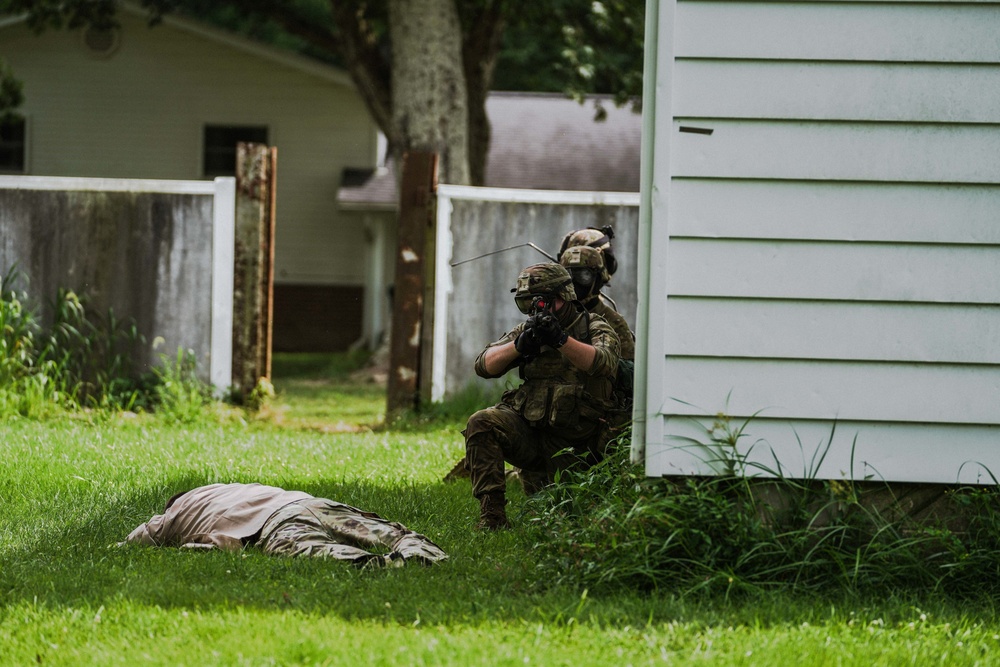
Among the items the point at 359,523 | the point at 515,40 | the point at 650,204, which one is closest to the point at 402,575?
the point at 359,523

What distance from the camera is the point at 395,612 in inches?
154

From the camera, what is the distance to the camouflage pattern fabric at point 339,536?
4602 millimetres

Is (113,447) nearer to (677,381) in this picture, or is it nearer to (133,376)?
(133,376)

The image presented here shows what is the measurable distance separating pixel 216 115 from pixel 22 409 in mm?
13496

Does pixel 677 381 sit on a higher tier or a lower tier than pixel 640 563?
higher

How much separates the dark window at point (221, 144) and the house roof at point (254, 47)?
1.39 m

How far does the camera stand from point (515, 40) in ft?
100

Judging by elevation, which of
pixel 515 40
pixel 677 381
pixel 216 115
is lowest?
pixel 677 381

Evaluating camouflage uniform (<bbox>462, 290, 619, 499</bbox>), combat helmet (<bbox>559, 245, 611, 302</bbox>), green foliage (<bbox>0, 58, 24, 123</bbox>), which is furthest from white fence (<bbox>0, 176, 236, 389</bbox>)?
green foliage (<bbox>0, 58, 24, 123</bbox>)

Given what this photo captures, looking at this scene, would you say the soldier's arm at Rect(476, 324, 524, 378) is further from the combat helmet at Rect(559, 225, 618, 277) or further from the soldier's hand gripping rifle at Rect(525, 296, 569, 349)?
the combat helmet at Rect(559, 225, 618, 277)

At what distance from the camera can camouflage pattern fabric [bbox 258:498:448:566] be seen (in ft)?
15.1

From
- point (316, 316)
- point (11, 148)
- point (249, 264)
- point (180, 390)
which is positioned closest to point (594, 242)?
point (249, 264)

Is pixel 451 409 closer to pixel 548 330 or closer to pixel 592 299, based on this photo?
pixel 592 299

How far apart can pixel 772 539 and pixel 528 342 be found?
1.47 meters
